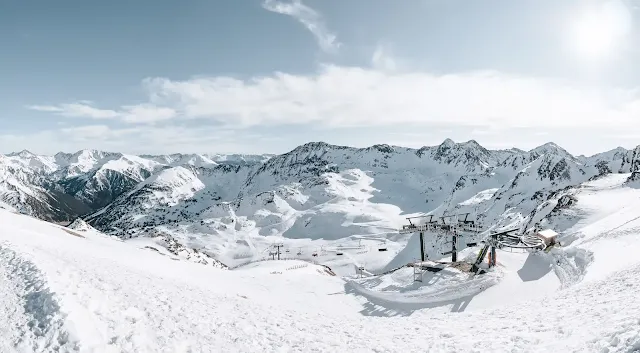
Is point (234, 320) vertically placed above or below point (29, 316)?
below

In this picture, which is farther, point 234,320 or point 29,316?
point 234,320

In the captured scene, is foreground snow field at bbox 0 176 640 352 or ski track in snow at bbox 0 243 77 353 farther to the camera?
foreground snow field at bbox 0 176 640 352

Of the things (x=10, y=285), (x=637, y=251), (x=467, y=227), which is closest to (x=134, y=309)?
(x=10, y=285)

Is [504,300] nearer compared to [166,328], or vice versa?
[166,328]

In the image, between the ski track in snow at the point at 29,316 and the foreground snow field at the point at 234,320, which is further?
the foreground snow field at the point at 234,320

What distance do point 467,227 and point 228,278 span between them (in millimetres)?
34270

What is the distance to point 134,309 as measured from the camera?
16641 millimetres

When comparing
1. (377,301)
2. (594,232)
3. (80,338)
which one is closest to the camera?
(80,338)

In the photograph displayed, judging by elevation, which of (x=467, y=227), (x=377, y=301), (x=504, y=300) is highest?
(x=467, y=227)

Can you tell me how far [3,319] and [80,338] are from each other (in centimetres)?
410

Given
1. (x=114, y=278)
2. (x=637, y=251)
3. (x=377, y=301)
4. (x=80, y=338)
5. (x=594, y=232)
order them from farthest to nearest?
1. (x=594, y=232)
2. (x=377, y=301)
3. (x=637, y=251)
4. (x=114, y=278)
5. (x=80, y=338)

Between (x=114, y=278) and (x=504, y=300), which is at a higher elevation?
(x=114, y=278)

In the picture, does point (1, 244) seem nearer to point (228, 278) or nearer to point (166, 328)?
point (166, 328)

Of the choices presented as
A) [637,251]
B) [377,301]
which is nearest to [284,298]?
[377,301]
